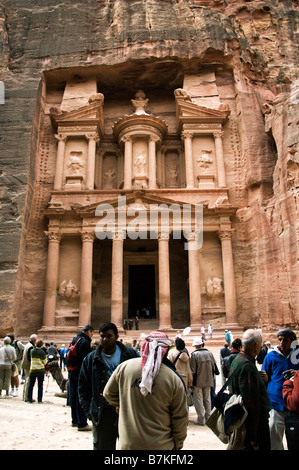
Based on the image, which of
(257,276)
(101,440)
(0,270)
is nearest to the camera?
(101,440)

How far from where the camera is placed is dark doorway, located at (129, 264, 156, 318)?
25906 millimetres

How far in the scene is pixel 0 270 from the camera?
64.1 ft

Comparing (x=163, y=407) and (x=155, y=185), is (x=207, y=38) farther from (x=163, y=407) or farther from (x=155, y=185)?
(x=163, y=407)

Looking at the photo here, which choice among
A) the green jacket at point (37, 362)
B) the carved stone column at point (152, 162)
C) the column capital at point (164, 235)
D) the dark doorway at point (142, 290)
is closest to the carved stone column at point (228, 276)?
the column capital at point (164, 235)

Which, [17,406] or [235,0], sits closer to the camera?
[17,406]

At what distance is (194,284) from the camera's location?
2095cm

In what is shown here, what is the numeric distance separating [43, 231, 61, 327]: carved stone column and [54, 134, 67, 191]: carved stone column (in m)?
3.59

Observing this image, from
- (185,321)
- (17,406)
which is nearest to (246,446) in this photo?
(17,406)

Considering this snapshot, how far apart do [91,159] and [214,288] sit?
11.6 m

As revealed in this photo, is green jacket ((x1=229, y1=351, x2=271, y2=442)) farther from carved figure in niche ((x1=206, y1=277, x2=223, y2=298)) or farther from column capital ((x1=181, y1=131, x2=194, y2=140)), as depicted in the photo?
column capital ((x1=181, y1=131, x2=194, y2=140))

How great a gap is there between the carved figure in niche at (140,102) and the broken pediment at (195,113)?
2559mm

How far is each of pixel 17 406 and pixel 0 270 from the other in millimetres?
12304

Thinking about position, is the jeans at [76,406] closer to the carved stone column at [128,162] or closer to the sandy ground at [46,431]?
the sandy ground at [46,431]

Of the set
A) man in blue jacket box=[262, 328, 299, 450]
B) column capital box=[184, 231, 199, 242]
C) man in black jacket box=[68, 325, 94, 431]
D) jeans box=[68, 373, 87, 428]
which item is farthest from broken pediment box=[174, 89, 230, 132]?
man in blue jacket box=[262, 328, 299, 450]
